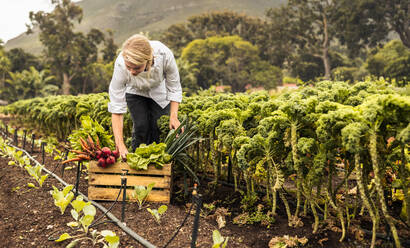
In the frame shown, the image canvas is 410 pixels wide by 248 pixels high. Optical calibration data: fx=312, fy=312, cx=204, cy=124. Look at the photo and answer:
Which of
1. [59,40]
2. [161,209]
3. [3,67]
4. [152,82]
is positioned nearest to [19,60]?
[3,67]

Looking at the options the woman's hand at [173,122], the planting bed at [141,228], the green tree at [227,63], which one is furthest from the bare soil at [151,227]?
the green tree at [227,63]

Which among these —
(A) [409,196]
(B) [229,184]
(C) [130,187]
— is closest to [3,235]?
(C) [130,187]

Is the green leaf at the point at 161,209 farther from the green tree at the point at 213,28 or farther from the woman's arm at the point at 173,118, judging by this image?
the green tree at the point at 213,28

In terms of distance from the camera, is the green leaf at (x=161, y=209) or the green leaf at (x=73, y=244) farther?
the green leaf at (x=161, y=209)

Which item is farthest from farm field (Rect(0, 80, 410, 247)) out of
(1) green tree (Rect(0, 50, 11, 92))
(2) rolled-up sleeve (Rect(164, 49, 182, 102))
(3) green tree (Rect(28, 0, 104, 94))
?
(1) green tree (Rect(0, 50, 11, 92))

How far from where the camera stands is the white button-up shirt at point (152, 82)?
3227mm

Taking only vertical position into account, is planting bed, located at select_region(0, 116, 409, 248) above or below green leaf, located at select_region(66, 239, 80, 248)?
below

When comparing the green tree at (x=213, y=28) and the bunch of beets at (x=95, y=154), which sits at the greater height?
the green tree at (x=213, y=28)

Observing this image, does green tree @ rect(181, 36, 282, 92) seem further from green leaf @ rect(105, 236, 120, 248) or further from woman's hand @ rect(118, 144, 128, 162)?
green leaf @ rect(105, 236, 120, 248)

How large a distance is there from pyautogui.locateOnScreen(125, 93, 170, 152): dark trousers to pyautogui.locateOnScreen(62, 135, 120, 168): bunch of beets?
0.64m

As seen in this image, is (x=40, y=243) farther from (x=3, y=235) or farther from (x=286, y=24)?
(x=286, y=24)

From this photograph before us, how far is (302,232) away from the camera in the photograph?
93.7 inches

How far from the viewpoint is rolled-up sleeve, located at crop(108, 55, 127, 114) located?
3213mm

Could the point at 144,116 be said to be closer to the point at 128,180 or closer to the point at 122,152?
the point at 122,152
